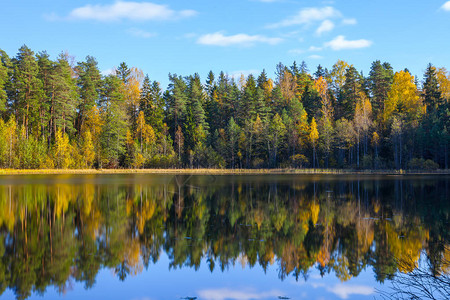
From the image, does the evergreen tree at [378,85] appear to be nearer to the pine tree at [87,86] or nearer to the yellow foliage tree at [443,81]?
the yellow foliage tree at [443,81]

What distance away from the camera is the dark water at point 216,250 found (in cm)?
944

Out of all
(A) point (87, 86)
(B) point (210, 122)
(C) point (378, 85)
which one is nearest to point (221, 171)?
(B) point (210, 122)

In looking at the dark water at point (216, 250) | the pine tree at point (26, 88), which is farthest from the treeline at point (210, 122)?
the dark water at point (216, 250)

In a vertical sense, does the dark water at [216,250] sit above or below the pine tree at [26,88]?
below

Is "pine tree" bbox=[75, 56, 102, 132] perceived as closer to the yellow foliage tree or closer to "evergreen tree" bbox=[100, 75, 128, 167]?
"evergreen tree" bbox=[100, 75, 128, 167]

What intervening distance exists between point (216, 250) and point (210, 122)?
77888 mm

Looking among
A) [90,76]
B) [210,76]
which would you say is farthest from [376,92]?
[90,76]

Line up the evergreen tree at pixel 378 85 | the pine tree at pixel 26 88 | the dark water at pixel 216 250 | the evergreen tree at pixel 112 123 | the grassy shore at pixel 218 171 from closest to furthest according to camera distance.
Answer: the dark water at pixel 216 250 → the grassy shore at pixel 218 171 → the pine tree at pixel 26 88 → the evergreen tree at pixel 112 123 → the evergreen tree at pixel 378 85

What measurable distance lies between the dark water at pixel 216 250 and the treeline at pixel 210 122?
47482 millimetres

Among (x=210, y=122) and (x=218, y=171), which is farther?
(x=210, y=122)

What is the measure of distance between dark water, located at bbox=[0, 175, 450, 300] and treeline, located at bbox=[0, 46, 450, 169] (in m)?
47.5

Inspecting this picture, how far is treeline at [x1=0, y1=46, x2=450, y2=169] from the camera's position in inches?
2537

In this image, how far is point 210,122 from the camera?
89.8 metres

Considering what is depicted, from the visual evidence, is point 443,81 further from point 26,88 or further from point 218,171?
point 26,88
